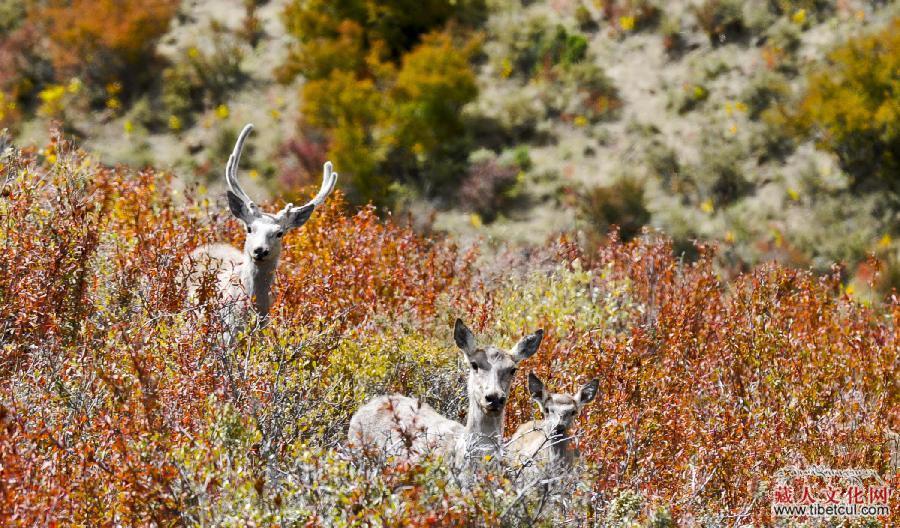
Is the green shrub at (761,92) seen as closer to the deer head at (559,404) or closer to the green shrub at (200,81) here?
the green shrub at (200,81)

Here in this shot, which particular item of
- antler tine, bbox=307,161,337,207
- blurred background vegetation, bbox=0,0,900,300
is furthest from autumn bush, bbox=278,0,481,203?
antler tine, bbox=307,161,337,207

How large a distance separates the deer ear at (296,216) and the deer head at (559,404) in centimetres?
335

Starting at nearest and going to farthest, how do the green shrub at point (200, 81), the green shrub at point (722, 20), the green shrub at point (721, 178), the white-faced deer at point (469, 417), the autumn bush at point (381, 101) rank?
the white-faced deer at point (469, 417) → the green shrub at point (721, 178) → the autumn bush at point (381, 101) → the green shrub at point (722, 20) → the green shrub at point (200, 81)

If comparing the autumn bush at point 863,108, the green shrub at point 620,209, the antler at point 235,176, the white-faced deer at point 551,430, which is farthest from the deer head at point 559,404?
the autumn bush at point 863,108

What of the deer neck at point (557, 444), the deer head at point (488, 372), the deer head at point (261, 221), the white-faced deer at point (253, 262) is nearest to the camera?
the deer head at point (488, 372)

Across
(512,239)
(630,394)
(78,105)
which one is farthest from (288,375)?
(78,105)

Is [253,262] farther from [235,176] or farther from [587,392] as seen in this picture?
[587,392]

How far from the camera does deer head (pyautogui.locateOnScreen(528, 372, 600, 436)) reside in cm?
841

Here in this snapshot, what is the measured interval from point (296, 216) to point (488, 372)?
3.64 m

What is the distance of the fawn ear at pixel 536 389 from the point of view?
8.65 m

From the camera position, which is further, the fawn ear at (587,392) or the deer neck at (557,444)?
the fawn ear at (587,392)

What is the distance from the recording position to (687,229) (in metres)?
23.5

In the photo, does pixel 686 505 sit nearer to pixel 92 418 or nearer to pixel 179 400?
pixel 179 400

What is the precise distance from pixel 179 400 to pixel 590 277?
6169 mm
